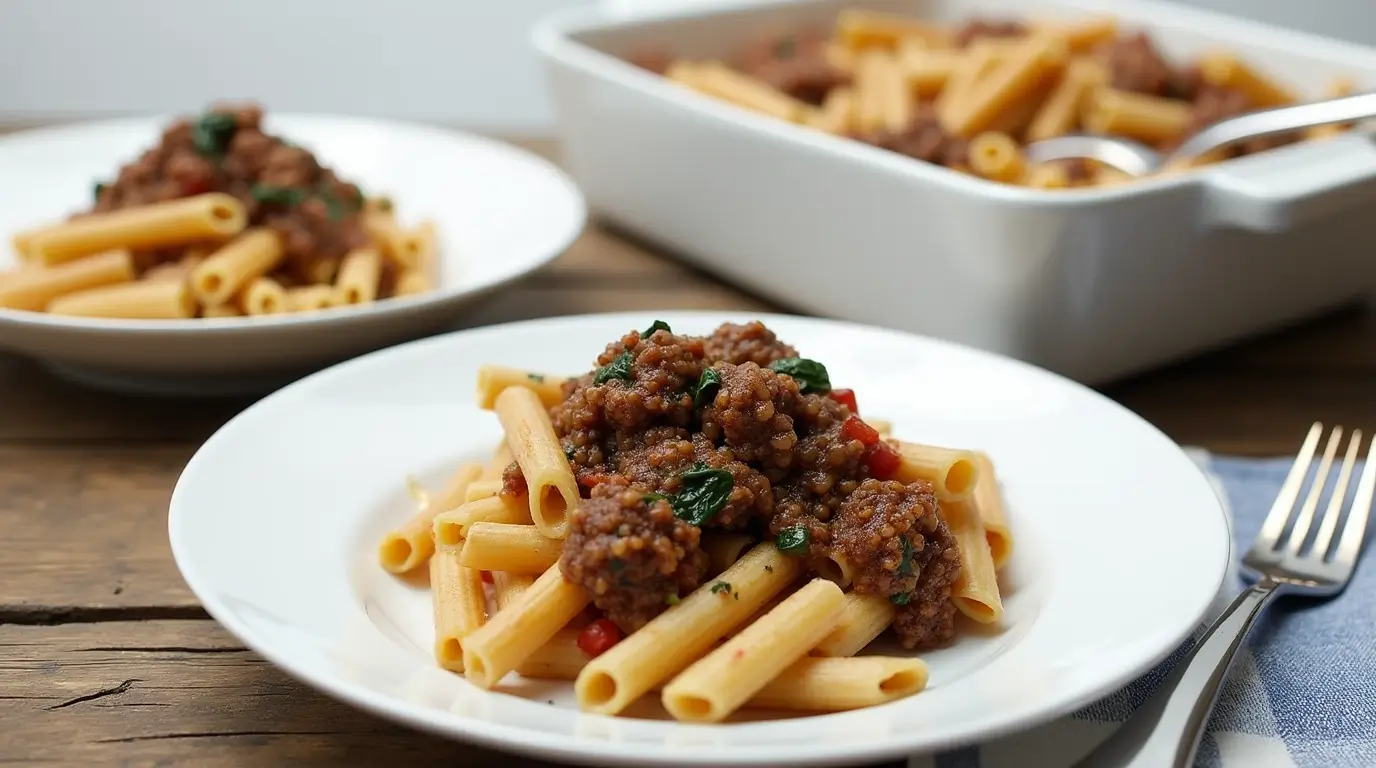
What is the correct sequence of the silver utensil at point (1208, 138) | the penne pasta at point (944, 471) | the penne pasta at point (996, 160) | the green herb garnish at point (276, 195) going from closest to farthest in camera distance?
the penne pasta at point (944, 471)
the silver utensil at point (1208, 138)
the green herb garnish at point (276, 195)
the penne pasta at point (996, 160)

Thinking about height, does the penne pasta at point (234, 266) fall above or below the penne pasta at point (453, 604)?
below

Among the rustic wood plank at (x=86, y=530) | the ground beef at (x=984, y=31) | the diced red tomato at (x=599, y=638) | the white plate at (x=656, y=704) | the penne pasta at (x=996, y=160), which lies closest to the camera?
the white plate at (x=656, y=704)

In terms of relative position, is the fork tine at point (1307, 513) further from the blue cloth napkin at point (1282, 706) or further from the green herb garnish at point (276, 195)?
the green herb garnish at point (276, 195)

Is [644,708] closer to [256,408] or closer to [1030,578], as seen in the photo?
[1030,578]

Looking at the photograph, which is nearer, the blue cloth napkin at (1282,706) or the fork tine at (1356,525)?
the blue cloth napkin at (1282,706)

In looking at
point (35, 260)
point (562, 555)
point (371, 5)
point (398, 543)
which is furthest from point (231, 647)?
point (371, 5)

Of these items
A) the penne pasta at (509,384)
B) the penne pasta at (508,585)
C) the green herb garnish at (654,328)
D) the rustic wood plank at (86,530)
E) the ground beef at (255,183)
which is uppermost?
the green herb garnish at (654,328)

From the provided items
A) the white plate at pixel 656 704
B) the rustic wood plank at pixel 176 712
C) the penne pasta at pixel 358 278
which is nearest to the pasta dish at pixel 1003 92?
the white plate at pixel 656 704
